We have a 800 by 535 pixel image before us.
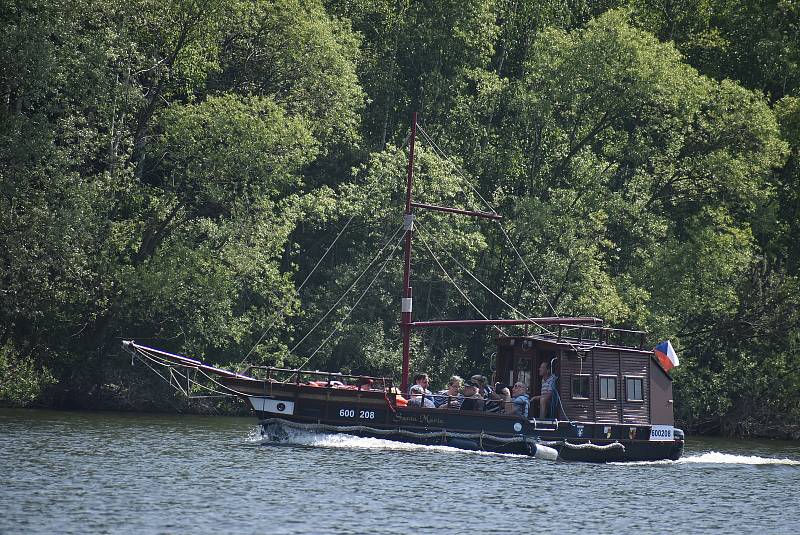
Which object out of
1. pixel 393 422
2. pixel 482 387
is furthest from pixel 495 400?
pixel 393 422

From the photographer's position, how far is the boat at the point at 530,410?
4219cm

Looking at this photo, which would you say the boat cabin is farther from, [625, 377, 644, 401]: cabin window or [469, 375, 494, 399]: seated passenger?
[469, 375, 494, 399]: seated passenger

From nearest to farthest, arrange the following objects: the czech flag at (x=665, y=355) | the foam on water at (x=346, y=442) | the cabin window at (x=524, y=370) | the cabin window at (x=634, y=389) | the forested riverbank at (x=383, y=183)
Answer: the foam on water at (x=346, y=442) → the cabin window at (x=524, y=370) → the cabin window at (x=634, y=389) → the czech flag at (x=665, y=355) → the forested riverbank at (x=383, y=183)

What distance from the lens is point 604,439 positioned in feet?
143

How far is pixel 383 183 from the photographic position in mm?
60406

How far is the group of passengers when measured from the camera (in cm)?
4222

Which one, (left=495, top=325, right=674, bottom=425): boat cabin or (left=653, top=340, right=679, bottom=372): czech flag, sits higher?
(left=653, top=340, right=679, bottom=372): czech flag

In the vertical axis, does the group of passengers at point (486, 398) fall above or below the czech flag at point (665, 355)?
below

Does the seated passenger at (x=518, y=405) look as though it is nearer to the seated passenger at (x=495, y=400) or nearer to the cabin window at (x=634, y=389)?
the seated passenger at (x=495, y=400)

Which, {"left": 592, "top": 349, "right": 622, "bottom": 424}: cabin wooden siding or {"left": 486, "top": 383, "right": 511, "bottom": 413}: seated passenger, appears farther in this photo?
{"left": 592, "top": 349, "right": 622, "bottom": 424}: cabin wooden siding

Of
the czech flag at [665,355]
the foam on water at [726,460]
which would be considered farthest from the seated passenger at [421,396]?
the czech flag at [665,355]

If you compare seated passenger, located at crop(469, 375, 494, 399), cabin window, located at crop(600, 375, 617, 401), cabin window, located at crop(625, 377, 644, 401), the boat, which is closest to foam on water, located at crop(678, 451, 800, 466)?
the boat

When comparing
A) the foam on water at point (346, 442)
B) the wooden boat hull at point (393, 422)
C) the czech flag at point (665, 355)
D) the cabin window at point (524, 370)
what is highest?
the czech flag at point (665, 355)

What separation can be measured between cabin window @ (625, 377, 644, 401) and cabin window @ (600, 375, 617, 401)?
1.59 ft
